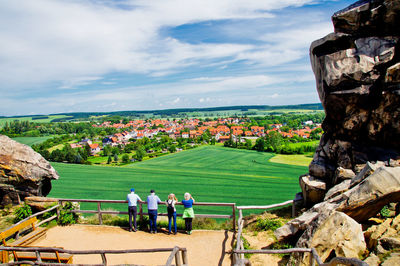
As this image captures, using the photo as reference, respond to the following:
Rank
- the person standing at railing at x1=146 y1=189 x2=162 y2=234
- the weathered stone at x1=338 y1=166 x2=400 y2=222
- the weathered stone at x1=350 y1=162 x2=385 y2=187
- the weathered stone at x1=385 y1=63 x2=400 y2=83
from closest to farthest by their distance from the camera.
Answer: the weathered stone at x1=338 y1=166 x2=400 y2=222
the weathered stone at x1=350 y1=162 x2=385 y2=187
the weathered stone at x1=385 y1=63 x2=400 y2=83
the person standing at railing at x1=146 y1=189 x2=162 y2=234

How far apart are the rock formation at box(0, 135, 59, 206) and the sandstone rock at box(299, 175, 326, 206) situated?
12391 millimetres

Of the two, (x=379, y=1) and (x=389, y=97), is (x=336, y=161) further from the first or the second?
(x=379, y=1)

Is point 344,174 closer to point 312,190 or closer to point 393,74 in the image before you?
point 312,190

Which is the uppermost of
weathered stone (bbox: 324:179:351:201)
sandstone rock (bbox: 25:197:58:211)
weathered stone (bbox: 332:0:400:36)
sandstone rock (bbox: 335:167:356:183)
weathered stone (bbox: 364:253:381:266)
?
weathered stone (bbox: 332:0:400:36)

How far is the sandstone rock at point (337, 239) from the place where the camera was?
→ 6551 mm

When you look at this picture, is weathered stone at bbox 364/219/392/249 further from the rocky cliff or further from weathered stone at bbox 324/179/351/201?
the rocky cliff

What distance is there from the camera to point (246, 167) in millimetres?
45906

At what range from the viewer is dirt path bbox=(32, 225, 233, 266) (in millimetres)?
7980

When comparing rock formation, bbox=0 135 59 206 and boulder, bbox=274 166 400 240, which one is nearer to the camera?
boulder, bbox=274 166 400 240

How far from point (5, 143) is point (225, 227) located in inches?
458

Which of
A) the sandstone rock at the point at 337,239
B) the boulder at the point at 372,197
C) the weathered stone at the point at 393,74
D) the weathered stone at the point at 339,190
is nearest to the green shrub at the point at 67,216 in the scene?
the sandstone rock at the point at 337,239

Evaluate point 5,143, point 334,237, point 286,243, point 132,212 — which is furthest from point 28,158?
point 334,237

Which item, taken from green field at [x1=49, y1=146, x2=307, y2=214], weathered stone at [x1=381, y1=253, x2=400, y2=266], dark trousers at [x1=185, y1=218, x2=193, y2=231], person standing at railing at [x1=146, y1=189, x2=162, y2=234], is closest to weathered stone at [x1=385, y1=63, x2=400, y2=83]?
weathered stone at [x1=381, y1=253, x2=400, y2=266]

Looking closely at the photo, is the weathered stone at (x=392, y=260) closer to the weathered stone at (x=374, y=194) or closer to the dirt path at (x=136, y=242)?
the weathered stone at (x=374, y=194)
